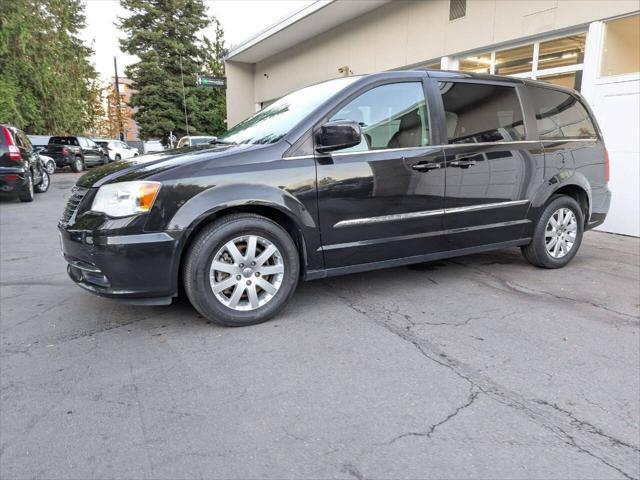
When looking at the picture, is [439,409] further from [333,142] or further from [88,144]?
[88,144]

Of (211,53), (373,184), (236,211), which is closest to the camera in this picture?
(236,211)

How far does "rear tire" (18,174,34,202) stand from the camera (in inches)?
422

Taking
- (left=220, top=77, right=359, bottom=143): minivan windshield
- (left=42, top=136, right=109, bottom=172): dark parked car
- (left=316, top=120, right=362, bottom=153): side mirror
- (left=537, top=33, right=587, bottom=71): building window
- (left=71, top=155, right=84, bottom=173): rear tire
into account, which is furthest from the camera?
(left=71, top=155, right=84, bottom=173): rear tire

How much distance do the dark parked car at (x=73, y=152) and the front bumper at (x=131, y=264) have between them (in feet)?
70.6

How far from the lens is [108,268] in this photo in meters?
3.15

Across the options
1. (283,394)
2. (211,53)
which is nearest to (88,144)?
(211,53)

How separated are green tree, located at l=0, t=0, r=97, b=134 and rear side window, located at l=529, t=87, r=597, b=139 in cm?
2096

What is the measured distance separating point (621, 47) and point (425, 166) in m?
5.55

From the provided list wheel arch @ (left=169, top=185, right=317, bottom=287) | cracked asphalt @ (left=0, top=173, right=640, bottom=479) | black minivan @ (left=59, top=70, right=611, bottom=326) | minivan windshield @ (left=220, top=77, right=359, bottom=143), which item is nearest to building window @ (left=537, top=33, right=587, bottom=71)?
black minivan @ (left=59, top=70, right=611, bottom=326)

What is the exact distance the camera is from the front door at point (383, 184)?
11.9 ft

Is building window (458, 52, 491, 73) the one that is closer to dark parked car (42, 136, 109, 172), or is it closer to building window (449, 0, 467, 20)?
building window (449, 0, 467, 20)

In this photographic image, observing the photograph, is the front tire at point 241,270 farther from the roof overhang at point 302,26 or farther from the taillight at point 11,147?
the roof overhang at point 302,26

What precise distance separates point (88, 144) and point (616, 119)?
23.3 meters

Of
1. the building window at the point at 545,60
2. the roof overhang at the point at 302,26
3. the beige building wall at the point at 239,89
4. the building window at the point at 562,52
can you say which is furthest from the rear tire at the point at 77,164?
the building window at the point at 562,52
